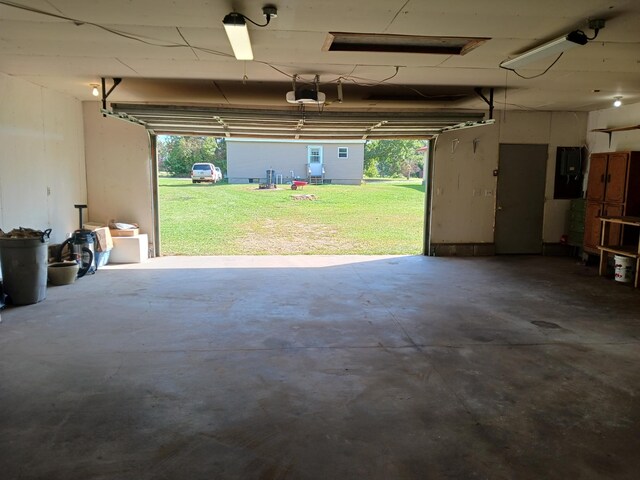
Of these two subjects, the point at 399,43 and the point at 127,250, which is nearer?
the point at 399,43

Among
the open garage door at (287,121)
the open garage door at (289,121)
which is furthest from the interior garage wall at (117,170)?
the open garage door at (287,121)

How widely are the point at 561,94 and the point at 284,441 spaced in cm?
711

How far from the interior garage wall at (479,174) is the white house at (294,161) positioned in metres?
14.4

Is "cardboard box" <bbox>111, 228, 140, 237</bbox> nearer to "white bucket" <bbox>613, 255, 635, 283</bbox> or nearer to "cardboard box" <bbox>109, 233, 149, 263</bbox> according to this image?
"cardboard box" <bbox>109, 233, 149, 263</bbox>

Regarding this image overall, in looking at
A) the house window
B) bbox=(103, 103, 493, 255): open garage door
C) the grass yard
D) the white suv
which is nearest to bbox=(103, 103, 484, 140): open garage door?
bbox=(103, 103, 493, 255): open garage door

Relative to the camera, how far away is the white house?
2327 centimetres

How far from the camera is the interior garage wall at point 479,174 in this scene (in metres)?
9.19

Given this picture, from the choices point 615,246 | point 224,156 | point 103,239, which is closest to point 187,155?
point 224,156

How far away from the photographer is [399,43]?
4777mm

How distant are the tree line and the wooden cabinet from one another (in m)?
22.5

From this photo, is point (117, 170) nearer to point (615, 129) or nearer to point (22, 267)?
point (22, 267)

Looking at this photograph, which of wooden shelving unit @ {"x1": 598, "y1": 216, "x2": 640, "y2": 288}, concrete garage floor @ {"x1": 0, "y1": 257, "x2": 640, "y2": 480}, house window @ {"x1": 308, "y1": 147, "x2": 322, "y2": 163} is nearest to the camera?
concrete garage floor @ {"x1": 0, "y1": 257, "x2": 640, "y2": 480}

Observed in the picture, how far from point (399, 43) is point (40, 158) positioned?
18.3 ft

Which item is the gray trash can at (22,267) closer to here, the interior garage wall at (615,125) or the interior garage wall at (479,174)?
the interior garage wall at (479,174)
